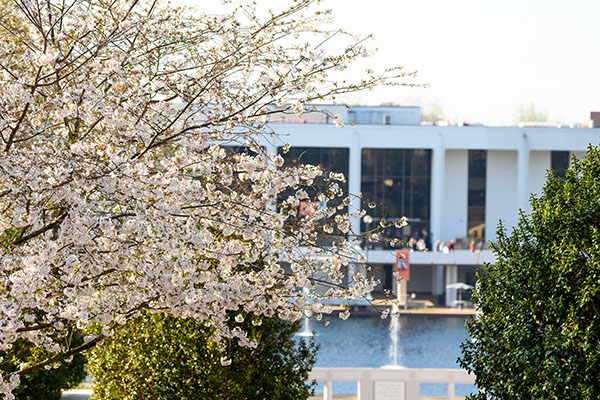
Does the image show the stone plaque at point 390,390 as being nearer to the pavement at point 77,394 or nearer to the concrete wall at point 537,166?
the pavement at point 77,394

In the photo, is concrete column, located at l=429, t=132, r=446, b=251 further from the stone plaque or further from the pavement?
the stone plaque

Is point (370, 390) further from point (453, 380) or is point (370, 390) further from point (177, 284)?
point (177, 284)

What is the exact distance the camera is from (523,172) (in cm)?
4481

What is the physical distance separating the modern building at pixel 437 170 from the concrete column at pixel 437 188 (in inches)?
1.9

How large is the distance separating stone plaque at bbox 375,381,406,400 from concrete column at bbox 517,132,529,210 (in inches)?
1431

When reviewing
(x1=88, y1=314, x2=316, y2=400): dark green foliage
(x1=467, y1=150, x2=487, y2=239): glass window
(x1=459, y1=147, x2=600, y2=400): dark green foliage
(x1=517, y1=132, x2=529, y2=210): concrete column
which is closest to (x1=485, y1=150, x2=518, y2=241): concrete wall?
(x1=467, y1=150, x2=487, y2=239): glass window

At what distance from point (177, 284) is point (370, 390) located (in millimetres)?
5119

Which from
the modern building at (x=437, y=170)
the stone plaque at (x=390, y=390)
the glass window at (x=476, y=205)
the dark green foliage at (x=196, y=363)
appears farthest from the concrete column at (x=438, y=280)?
the dark green foliage at (x=196, y=363)

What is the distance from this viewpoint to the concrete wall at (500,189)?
150 ft

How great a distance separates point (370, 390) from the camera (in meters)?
9.27

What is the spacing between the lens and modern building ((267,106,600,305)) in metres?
43.2

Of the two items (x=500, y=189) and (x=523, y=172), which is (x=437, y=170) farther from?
(x=523, y=172)

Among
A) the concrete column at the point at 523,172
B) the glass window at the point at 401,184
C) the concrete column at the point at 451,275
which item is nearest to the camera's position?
the concrete column at the point at 451,275

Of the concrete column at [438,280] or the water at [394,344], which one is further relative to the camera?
the concrete column at [438,280]
